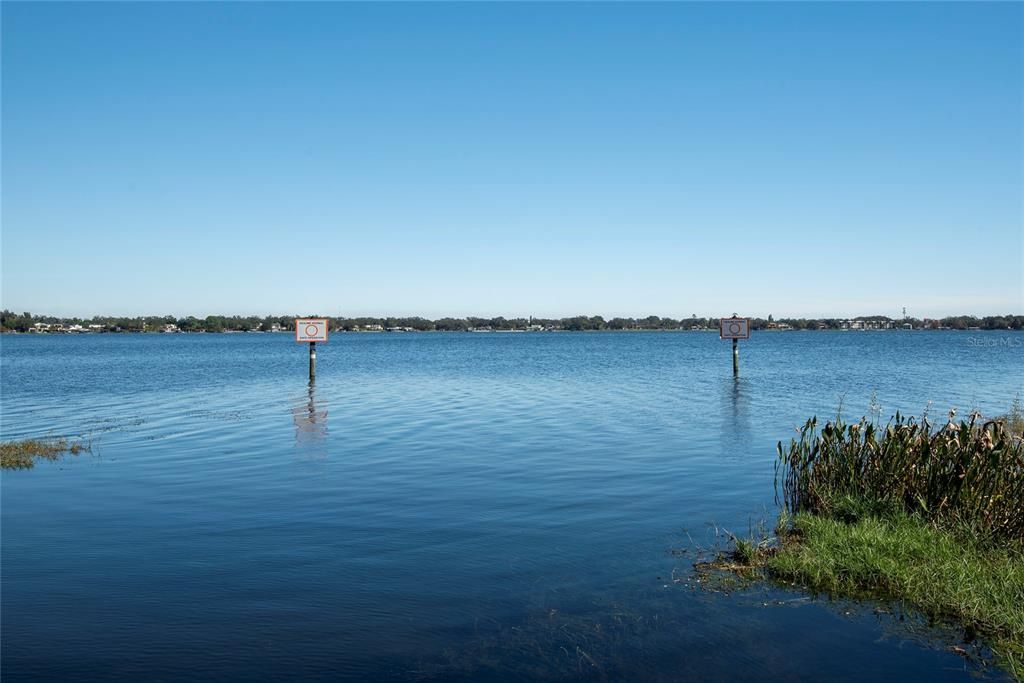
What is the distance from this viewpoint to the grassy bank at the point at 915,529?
9188mm

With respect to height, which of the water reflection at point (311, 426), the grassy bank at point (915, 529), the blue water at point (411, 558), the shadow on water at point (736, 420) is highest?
the grassy bank at point (915, 529)

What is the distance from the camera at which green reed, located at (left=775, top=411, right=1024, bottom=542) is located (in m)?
11.0

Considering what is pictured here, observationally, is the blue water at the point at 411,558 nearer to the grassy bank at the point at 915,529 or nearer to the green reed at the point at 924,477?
the grassy bank at the point at 915,529

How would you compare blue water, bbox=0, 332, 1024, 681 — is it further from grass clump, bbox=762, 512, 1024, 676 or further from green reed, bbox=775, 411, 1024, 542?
green reed, bbox=775, 411, 1024, 542

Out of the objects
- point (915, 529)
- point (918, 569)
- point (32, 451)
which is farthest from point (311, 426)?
point (918, 569)

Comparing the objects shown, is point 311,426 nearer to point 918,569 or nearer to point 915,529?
point 915,529

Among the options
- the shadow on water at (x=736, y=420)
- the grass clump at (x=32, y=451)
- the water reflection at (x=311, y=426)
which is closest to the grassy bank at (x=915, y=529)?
the shadow on water at (x=736, y=420)

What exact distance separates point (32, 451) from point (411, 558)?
48.1 ft

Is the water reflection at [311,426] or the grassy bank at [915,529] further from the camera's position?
the water reflection at [311,426]

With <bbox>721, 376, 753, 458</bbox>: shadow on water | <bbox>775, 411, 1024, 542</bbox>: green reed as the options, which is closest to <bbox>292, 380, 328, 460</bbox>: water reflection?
<bbox>721, 376, 753, 458</bbox>: shadow on water

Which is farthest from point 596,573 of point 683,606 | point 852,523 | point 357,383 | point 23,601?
point 357,383

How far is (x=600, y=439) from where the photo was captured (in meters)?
23.7

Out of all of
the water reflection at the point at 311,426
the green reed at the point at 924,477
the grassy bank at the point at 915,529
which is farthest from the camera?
the water reflection at the point at 311,426

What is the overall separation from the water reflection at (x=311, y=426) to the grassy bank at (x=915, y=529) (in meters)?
12.7
